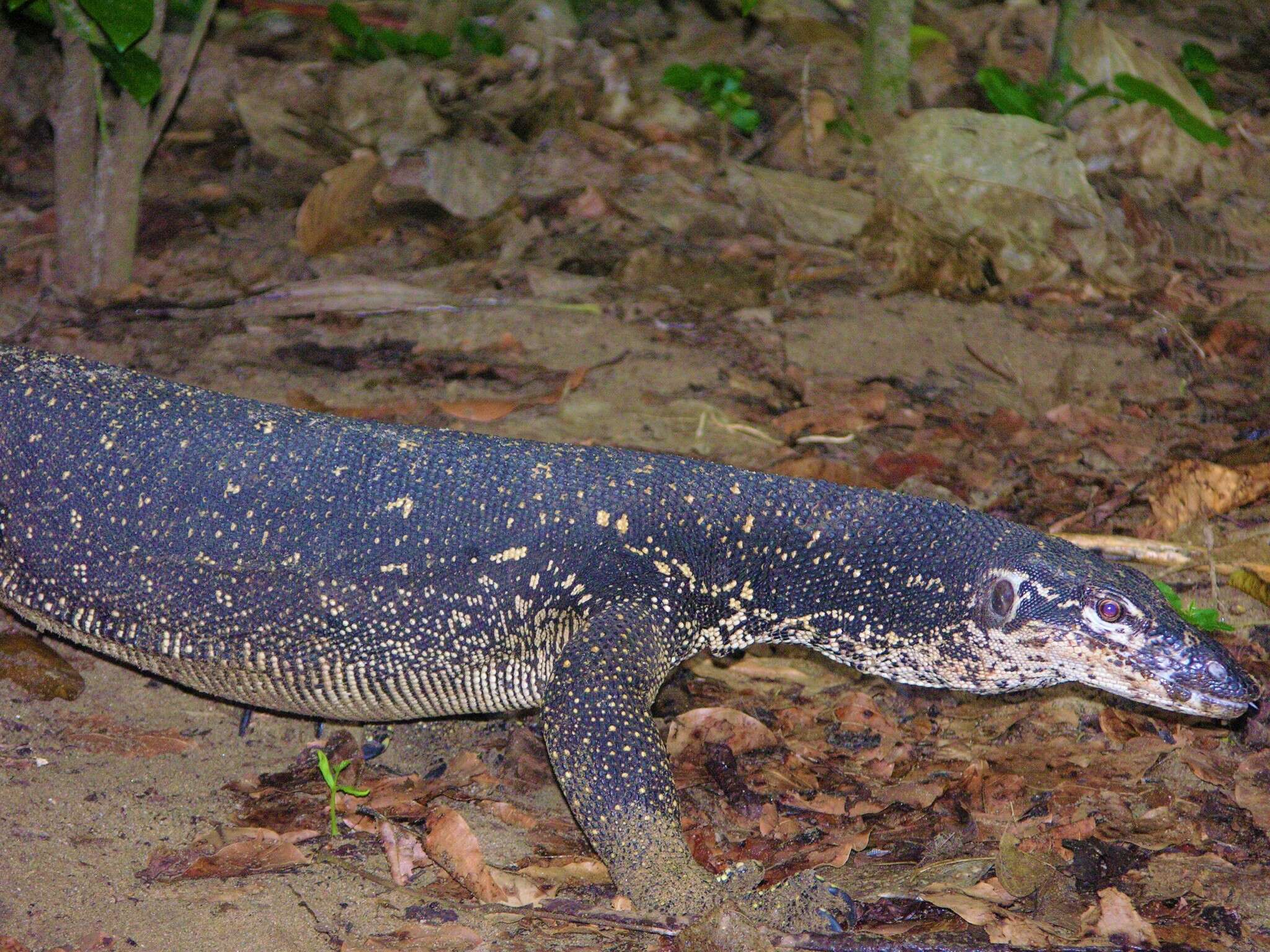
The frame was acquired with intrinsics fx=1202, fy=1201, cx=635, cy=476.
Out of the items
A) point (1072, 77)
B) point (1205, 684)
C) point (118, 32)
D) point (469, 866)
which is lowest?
point (469, 866)

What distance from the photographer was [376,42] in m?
10.6

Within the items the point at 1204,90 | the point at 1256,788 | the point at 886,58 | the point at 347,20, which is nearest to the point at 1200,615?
the point at 1256,788

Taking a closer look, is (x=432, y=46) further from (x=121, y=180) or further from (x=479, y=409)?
(x=479, y=409)

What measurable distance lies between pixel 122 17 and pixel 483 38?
5.19m

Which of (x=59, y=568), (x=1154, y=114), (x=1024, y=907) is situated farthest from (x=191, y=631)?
(x=1154, y=114)

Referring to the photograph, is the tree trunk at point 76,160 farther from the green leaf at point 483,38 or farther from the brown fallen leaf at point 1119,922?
the brown fallen leaf at point 1119,922

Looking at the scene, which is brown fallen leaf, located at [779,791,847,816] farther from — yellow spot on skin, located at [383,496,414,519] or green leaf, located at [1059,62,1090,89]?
green leaf, located at [1059,62,1090,89]

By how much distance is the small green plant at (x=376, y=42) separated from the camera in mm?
10352

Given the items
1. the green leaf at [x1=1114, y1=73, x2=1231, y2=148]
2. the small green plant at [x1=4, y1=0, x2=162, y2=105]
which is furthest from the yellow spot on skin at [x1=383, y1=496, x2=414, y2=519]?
the green leaf at [x1=1114, y1=73, x2=1231, y2=148]

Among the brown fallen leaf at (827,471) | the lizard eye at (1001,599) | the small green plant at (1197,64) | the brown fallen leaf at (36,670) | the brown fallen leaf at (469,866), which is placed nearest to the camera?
the brown fallen leaf at (469,866)

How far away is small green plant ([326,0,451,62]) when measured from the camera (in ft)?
34.0

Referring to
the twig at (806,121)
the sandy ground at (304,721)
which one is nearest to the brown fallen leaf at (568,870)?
the sandy ground at (304,721)

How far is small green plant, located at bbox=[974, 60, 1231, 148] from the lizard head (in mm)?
6442

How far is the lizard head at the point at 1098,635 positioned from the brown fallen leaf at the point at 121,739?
290 centimetres
